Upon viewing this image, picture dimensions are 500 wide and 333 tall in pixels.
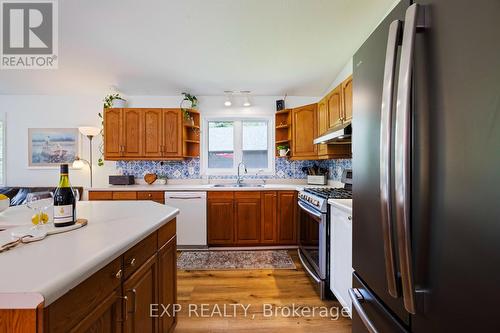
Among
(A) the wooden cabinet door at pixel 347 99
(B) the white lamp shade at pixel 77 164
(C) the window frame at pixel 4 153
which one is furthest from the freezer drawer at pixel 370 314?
(C) the window frame at pixel 4 153

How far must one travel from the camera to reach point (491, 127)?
0.41 meters

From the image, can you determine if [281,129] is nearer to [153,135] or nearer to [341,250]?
[153,135]

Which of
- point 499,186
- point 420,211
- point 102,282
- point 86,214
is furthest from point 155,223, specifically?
point 499,186

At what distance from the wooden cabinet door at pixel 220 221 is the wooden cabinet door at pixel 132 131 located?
1506 millimetres

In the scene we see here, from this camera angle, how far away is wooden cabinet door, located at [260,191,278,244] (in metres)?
3.04

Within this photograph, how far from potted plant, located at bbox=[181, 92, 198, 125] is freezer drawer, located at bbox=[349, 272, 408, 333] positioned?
10.3ft

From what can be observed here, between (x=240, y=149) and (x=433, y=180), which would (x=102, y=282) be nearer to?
(x=433, y=180)

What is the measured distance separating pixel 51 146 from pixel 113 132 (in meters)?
1.31

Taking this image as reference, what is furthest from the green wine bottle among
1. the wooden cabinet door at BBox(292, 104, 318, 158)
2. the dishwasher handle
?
the wooden cabinet door at BBox(292, 104, 318, 158)

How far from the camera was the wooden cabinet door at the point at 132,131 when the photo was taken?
331 cm

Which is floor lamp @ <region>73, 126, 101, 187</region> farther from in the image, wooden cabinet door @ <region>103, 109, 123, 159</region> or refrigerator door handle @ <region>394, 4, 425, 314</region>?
refrigerator door handle @ <region>394, 4, 425, 314</region>

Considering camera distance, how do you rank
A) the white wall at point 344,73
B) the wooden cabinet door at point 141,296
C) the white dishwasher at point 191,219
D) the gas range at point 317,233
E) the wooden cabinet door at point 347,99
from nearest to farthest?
the wooden cabinet door at point 141,296 < the gas range at point 317,233 < the wooden cabinet door at point 347,99 < the white wall at point 344,73 < the white dishwasher at point 191,219

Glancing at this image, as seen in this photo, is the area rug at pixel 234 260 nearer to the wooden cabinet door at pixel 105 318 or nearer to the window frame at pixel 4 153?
the wooden cabinet door at pixel 105 318

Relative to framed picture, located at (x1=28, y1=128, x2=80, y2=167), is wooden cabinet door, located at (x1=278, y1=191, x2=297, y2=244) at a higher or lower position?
lower
